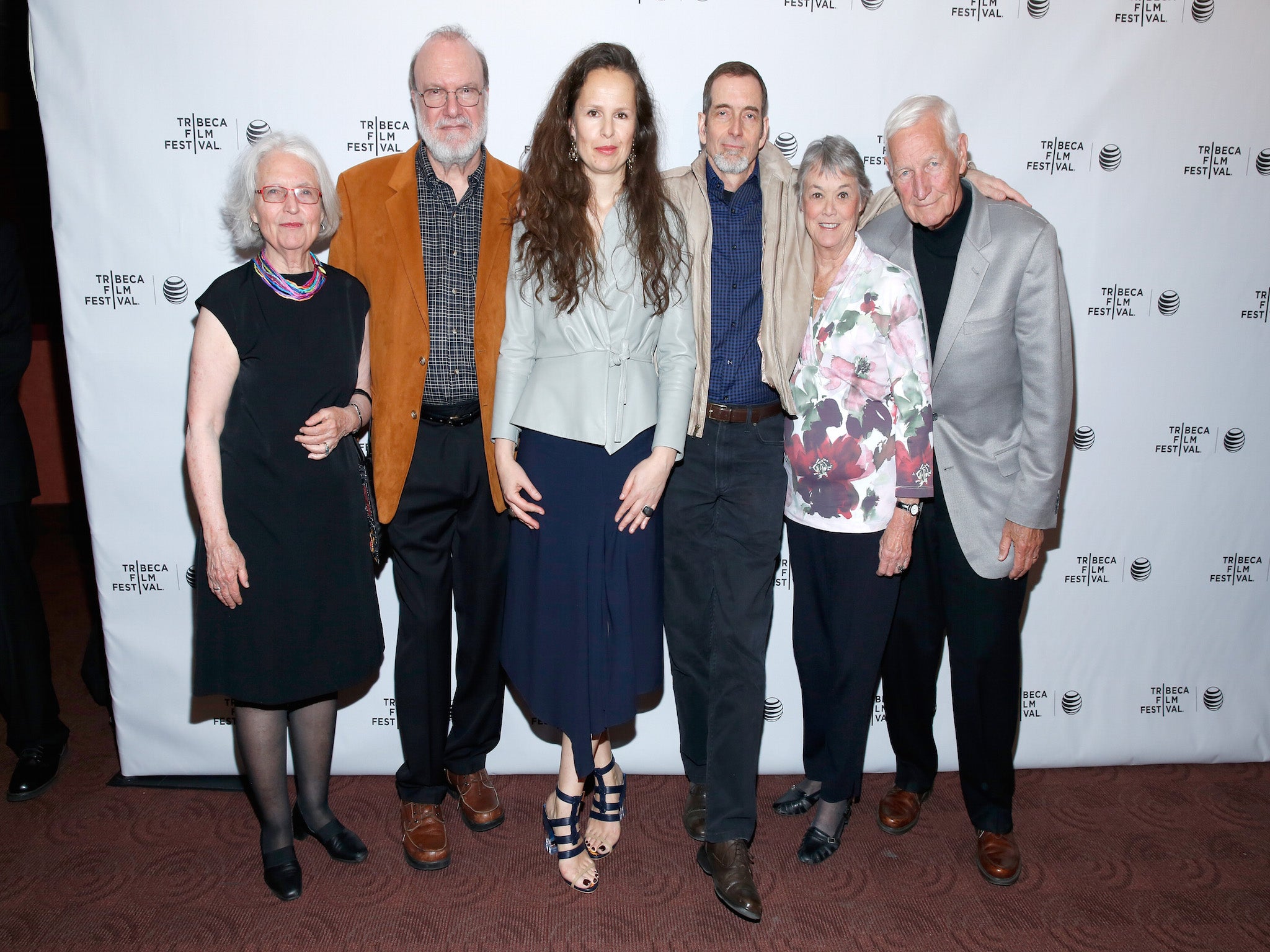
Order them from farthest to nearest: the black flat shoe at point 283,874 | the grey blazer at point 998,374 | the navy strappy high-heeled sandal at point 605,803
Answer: the navy strappy high-heeled sandal at point 605,803
the black flat shoe at point 283,874
the grey blazer at point 998,374

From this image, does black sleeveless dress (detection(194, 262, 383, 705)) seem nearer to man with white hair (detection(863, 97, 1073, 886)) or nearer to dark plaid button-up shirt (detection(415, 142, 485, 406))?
dark plaid button-up shirt (detection(415, 142, 485, 406))

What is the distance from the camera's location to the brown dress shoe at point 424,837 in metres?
2.52

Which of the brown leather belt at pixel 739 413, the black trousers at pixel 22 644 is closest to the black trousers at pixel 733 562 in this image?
the brown leather belt at pixel 739 413

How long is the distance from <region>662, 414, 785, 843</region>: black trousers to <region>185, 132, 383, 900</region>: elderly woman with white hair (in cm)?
92

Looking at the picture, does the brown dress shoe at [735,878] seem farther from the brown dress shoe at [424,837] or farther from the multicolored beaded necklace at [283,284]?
Answer: the multicolored beaded necklace at [283,284]

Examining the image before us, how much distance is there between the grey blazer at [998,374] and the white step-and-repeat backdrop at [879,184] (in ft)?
2.42

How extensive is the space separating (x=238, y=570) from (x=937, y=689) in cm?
244

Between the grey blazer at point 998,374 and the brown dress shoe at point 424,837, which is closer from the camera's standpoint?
the grey blazer at point 998,374

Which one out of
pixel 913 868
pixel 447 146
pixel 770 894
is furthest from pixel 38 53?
pixel 913 868

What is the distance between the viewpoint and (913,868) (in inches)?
100

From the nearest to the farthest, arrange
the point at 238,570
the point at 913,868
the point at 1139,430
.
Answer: the point at 238,570 → the point at 913,868 → the point at 1139,430

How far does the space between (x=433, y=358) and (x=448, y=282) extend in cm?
22

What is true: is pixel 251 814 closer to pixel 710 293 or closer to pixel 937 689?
pixel 710 293

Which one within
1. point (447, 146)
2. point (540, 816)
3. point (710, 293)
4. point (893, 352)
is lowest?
point (540, 816)
